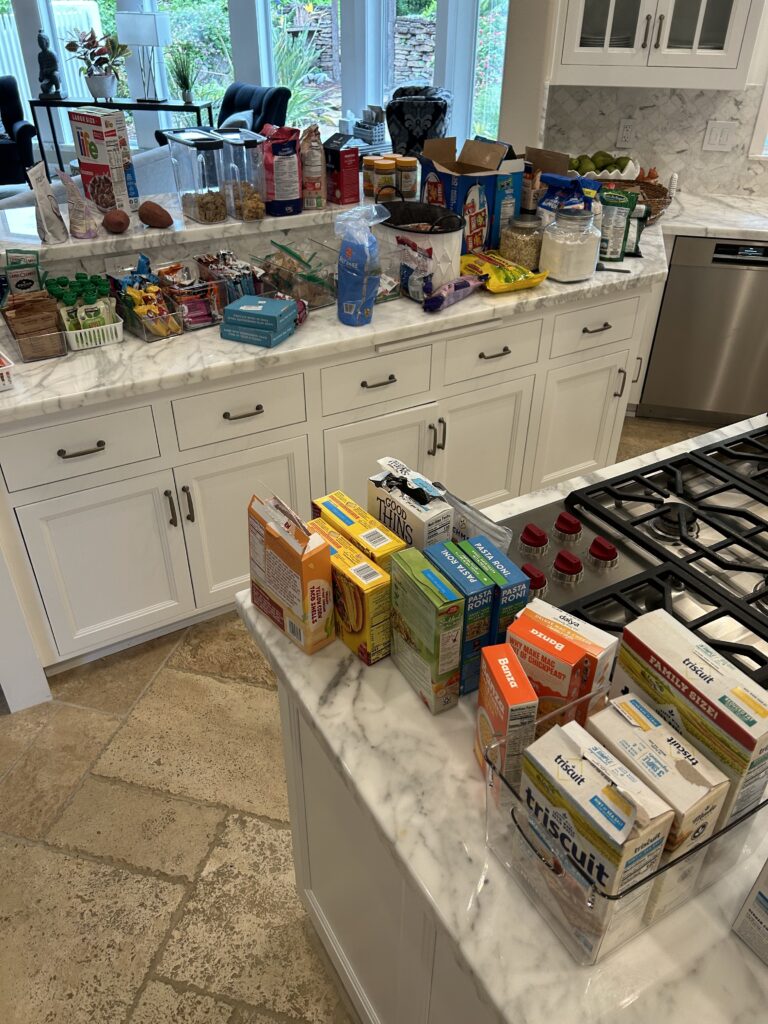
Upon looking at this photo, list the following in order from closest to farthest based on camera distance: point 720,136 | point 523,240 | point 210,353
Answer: point 210,353
point 523,240
point 720,136

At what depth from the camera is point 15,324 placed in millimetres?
1992

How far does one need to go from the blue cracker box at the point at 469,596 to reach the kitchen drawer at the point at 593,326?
1.81 metres

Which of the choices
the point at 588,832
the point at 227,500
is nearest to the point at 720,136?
the point at 227,500

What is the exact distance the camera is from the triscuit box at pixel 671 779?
0.74 metres

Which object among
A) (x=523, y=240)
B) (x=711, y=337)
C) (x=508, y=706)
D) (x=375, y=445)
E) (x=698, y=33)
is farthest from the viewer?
(x=711, y=337)

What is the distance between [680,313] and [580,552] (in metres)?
2.62

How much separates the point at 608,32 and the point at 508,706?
3217 mm

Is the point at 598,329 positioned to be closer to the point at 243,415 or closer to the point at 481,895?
the point at 243,415

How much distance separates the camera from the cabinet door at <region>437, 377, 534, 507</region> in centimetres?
258

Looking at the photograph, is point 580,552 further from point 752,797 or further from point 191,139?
point 191,139

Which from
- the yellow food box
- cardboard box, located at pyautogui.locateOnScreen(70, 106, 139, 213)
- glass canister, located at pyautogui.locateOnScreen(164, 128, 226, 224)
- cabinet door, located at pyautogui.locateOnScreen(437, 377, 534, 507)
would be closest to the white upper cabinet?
cabinet door, located at pyautogui.locateOnScreen(437, 377, 534, 507)

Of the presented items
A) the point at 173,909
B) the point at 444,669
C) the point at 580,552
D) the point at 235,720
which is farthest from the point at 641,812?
the point at 235,720

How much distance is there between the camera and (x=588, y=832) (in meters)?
0.71

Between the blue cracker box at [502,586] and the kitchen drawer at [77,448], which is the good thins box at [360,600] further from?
the kitchen drawer at [77,448]
